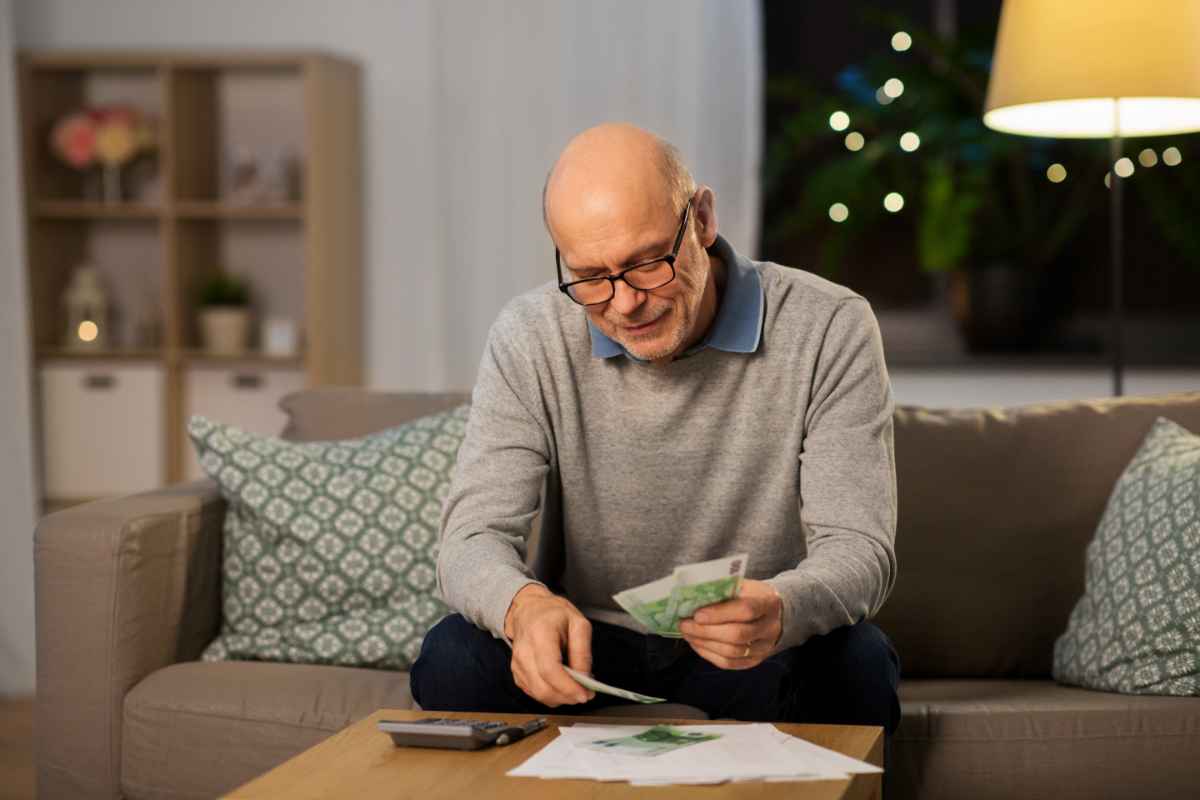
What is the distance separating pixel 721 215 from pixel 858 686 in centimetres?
234

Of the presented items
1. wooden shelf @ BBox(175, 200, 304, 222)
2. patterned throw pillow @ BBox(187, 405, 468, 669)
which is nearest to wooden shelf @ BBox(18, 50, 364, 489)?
wooden shelf @ BBox(175, 200, 304, 222)

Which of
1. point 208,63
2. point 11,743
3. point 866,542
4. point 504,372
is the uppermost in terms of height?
A: point 208,63

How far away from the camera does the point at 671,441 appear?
1.90 metres

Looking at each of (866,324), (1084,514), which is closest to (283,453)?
(866,324)

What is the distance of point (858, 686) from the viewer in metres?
1.76

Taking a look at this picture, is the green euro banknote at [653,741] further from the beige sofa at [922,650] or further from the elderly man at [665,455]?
the beige sofa at [922,650]

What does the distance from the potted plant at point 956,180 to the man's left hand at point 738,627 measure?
2.40 metres

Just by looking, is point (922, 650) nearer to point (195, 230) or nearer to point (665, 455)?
point (665, 455)

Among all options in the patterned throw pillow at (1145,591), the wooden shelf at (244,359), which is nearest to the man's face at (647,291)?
the patterned throw pillow at (1145,591)

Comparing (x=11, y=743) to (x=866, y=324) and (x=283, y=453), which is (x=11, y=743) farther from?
(x=866, y=324)

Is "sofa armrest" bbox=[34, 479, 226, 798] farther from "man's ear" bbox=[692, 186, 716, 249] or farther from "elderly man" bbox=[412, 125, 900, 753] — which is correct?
"man's ear" bbox=[692, 186, 716, 249]

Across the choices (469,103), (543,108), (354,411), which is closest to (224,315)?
(469,103)

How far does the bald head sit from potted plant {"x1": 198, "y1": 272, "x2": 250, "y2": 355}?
2.46 m

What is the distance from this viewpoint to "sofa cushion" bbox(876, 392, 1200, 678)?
2.32 m
